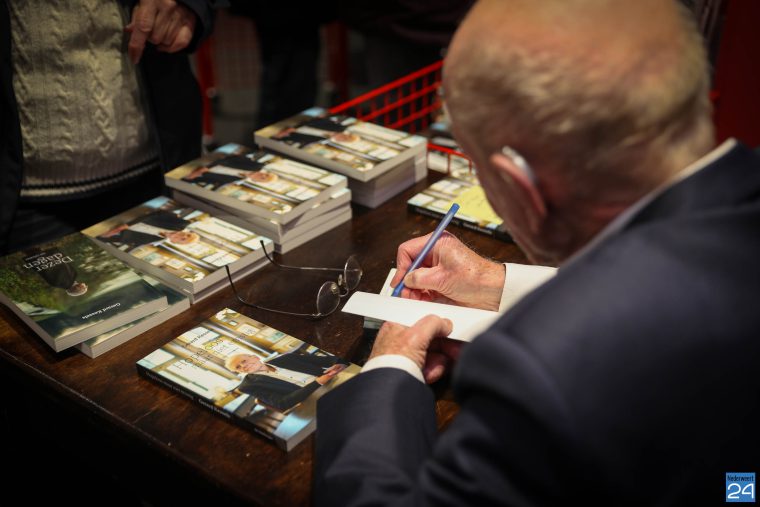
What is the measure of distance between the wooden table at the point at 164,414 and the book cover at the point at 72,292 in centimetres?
5

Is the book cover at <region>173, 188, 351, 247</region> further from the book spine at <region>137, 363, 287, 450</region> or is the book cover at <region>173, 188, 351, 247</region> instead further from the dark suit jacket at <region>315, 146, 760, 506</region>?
the dark suit jacket at <region>315, 146, 760, 506</region>

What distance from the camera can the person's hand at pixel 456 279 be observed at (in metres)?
1.27

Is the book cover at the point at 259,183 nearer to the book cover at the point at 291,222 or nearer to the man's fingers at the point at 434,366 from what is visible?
the book cover at the point at 291,222

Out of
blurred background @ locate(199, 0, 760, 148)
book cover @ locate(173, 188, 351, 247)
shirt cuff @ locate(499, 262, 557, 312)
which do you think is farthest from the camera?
blurred background @ locate(199, 0, 760, 148)

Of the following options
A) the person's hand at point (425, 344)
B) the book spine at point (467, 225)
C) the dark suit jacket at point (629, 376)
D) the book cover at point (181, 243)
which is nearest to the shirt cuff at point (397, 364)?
the person's hand at point (425, 344)

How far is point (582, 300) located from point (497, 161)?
184 mm

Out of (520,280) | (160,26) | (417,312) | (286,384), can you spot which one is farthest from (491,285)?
(160,26)

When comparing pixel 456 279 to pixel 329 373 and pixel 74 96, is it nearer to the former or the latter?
pixel 329 373

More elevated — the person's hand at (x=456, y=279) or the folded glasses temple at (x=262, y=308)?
the person's hand at (x=456, y=279)

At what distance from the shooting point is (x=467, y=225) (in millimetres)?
1592

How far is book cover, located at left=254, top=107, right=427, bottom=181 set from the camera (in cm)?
164

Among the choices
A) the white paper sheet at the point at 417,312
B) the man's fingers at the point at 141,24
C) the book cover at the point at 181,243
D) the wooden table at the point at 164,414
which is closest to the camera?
the wooden table at the point at 164,414

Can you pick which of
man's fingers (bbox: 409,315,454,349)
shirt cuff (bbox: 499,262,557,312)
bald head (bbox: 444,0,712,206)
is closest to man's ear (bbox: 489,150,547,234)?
bald head (bbox: 444,0,712,206)

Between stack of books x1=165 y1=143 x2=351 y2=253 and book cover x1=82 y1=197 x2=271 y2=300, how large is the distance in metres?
0.03
